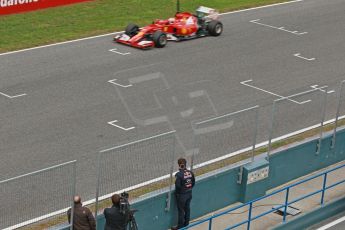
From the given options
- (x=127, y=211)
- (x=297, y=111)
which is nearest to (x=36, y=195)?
(x=127, y=211)

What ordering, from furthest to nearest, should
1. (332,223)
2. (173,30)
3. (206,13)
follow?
(206,13)
(173,30)
(332,223)

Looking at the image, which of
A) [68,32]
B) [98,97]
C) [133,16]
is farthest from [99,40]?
[98,97]

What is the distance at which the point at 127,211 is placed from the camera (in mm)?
15984

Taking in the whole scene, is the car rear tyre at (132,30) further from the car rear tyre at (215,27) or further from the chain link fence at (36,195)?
the chain link fence at (36,195)

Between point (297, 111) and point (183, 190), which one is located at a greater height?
point (297, 111)

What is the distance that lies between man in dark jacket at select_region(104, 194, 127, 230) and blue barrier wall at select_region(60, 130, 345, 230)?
72cm

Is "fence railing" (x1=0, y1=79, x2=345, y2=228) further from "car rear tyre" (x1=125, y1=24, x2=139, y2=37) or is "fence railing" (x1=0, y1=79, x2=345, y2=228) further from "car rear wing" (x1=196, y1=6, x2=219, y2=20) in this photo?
"car rear wing" (x1=196, y1=6, x2=219, y2=20)

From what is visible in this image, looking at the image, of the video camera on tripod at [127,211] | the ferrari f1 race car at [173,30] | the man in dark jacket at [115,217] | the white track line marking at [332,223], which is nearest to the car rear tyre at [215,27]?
the ferrari f1 race car at [173,30]

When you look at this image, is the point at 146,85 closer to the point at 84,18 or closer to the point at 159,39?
the point at 159,39

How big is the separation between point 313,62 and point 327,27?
543 centimetres

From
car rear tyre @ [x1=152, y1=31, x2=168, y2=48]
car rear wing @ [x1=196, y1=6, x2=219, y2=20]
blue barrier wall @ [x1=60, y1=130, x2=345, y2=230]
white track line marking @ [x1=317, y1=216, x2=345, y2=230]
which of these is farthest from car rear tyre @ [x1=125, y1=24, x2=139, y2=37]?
white track line marking @ [x1=317, y1=216, x2=345, y2=230]

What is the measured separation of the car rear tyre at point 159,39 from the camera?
30.3 m

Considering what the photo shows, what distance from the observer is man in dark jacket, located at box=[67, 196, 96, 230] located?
1573 centimetres

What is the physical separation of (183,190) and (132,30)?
14.2 m
